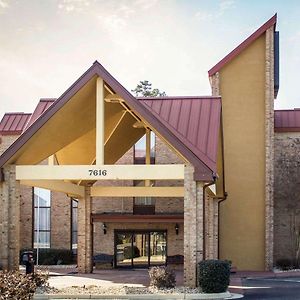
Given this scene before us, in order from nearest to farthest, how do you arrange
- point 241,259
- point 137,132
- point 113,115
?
point 113,115 → point 137,132 → point 241,259

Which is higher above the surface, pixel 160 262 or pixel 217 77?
pixel 217 77

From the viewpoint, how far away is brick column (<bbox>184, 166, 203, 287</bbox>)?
1830cm

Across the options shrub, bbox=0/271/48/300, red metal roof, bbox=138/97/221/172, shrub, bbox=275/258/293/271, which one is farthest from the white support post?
shrub, bbox=275/258/293/271

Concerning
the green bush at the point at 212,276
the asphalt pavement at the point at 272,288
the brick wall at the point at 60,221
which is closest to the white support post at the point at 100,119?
the green bush at the point at 212,276

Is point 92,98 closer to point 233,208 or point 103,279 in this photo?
point 103,279

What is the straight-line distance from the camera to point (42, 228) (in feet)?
103

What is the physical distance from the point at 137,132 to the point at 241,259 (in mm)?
8619

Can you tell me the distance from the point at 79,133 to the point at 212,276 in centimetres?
677

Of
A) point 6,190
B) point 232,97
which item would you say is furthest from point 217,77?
point 6,190

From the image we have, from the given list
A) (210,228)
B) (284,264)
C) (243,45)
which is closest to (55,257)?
(210,228)

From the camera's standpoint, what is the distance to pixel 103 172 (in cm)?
1888

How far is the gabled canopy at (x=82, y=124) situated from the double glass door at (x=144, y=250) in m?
8.71

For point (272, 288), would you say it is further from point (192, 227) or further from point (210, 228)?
point (210, 228)

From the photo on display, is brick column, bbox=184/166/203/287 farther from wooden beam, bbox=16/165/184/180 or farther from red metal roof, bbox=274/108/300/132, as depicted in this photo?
red metal roof, bbox=274/108/300/132
